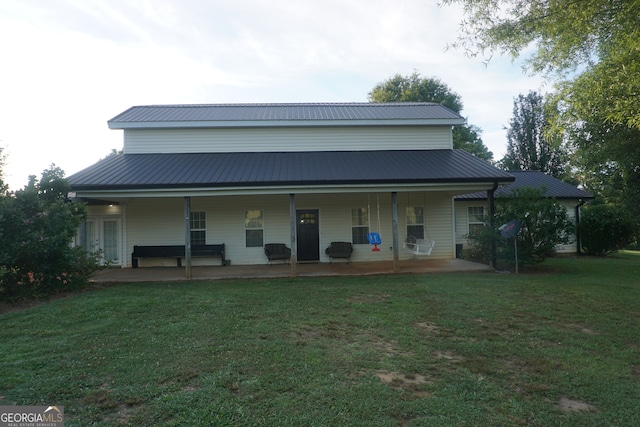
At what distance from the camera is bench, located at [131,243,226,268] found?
1300 cm

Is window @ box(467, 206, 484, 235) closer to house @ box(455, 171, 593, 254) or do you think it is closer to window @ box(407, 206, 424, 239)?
house @ box(455, 171, 593, 254)

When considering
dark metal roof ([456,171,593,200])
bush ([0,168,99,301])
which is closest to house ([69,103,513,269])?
dark metal roof ([456,171,593,200])

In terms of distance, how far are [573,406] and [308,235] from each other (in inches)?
422

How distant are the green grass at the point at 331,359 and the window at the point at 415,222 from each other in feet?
20.4

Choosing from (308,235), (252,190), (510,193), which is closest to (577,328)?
(252,190)

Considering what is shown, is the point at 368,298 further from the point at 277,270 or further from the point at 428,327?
the point at 277,270

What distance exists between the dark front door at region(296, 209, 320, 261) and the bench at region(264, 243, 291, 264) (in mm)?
583

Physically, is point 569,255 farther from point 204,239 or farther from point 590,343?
point 204,239

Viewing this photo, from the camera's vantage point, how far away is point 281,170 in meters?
11.5

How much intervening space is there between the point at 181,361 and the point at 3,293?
6.07 meters

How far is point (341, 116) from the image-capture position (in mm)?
14664

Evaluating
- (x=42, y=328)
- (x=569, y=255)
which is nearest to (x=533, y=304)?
(x=42, y=328)

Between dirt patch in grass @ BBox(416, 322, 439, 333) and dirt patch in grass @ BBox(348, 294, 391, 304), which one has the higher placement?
dirt patch in grass @ BBox(348, 294, 391, 304)

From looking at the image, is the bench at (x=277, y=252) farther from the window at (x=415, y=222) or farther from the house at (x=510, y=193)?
the house at (x=510, y=193)
